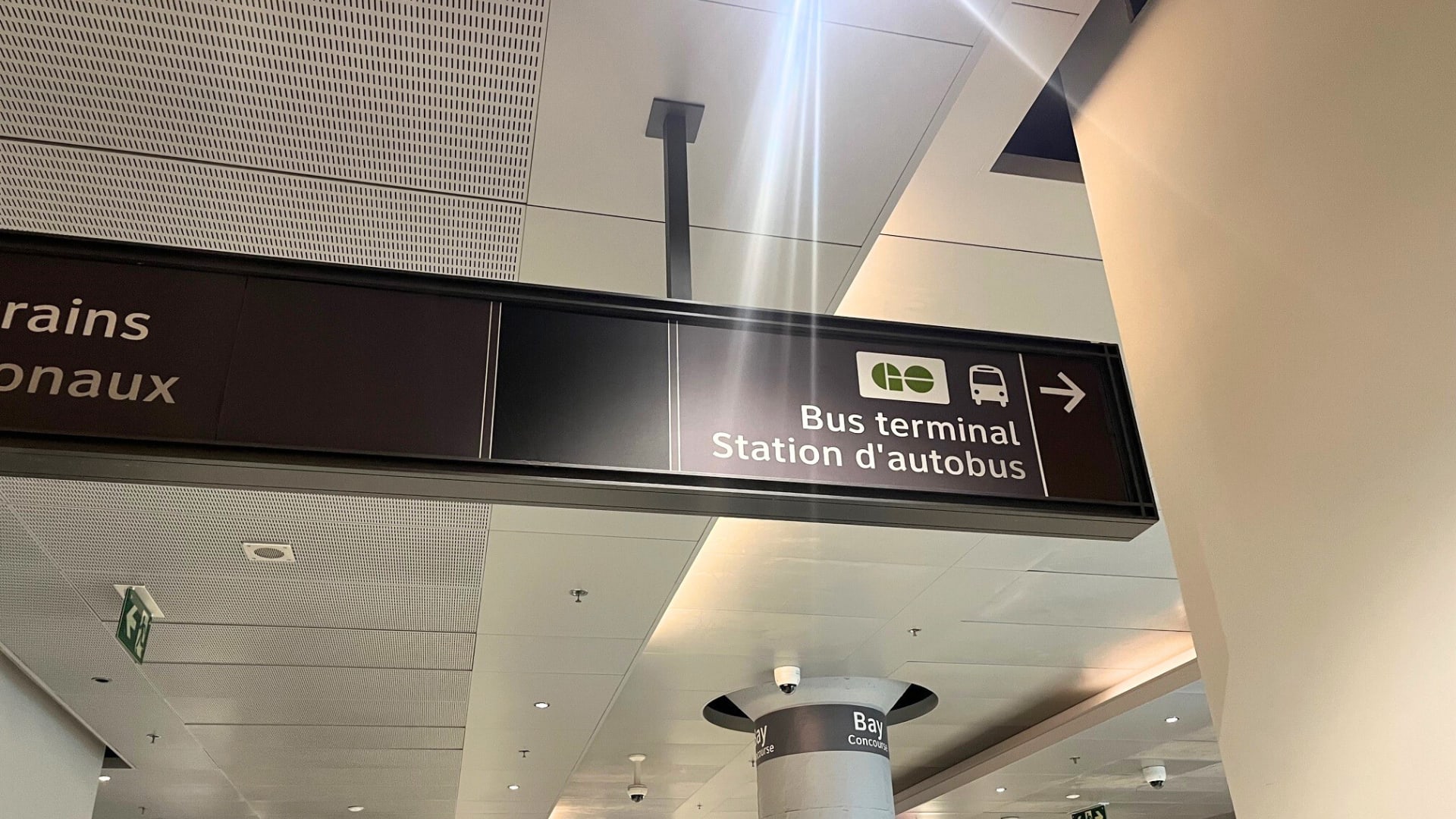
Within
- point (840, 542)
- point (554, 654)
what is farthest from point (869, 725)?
point (554, 654)

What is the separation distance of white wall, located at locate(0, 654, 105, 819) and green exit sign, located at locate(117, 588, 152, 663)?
1167 millimetres

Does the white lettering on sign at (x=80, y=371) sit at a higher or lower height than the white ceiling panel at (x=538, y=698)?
lower

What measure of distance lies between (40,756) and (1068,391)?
6.04 metres

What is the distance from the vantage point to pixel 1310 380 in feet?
5.16

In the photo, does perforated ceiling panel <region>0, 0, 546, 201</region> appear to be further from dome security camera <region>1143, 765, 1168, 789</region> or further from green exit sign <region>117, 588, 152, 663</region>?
dome security camera <region>1143, 765, 1168, 789</region>

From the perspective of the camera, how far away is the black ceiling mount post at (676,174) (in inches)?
79.9

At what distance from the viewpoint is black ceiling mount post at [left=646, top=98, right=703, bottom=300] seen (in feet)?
6.66

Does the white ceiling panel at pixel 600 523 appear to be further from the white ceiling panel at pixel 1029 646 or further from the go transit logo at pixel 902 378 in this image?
the white ceiling panel at pixel 1029 646

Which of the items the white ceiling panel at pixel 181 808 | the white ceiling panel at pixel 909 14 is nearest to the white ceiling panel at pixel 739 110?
the white ceiling panel at pixel 909 14

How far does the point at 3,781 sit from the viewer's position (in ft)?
17.0

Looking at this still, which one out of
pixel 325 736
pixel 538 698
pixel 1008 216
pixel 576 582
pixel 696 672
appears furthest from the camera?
pixel 696 672

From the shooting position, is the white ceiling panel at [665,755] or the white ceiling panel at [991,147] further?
the white ceiling panel at [665,755]

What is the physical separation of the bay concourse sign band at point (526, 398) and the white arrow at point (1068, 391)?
11 mm

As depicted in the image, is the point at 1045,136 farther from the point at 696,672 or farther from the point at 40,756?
the point at 40,756
